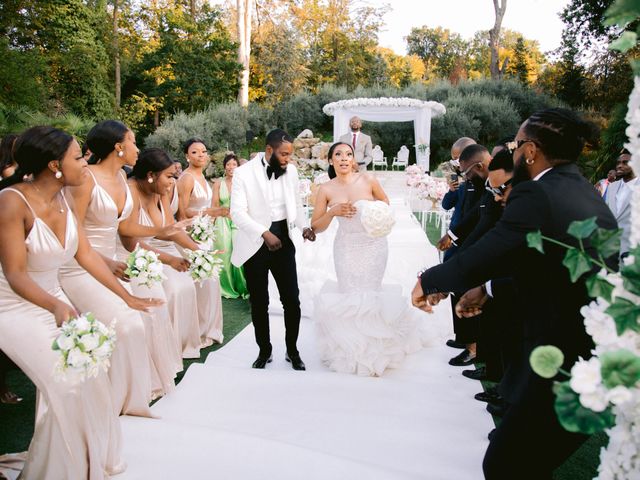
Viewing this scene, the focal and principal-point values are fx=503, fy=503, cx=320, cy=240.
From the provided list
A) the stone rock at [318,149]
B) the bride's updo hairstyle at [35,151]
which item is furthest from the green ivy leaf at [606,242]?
the stone rock at [318,149]

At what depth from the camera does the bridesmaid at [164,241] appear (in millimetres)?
4855

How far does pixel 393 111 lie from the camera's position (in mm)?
23797

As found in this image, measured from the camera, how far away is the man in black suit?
207 centimetres

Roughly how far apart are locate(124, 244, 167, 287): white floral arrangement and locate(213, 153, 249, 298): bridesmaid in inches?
135

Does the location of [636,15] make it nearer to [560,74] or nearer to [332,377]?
[332,377]

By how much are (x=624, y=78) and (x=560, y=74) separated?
8996 mm

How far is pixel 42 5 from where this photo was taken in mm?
25422

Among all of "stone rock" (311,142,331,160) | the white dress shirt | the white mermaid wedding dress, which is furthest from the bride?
"stone rock" (311,142,331,160)

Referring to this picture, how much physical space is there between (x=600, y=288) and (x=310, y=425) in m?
3.05

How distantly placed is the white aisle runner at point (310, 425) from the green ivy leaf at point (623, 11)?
2.72 metres

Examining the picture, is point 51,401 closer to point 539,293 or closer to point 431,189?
point 539,293

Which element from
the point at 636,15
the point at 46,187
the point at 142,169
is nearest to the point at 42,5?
the point at 142,169

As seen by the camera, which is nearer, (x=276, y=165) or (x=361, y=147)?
(x=276, y=165)

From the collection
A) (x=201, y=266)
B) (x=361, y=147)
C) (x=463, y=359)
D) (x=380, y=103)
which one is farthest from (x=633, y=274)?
(x=380, y=103)
